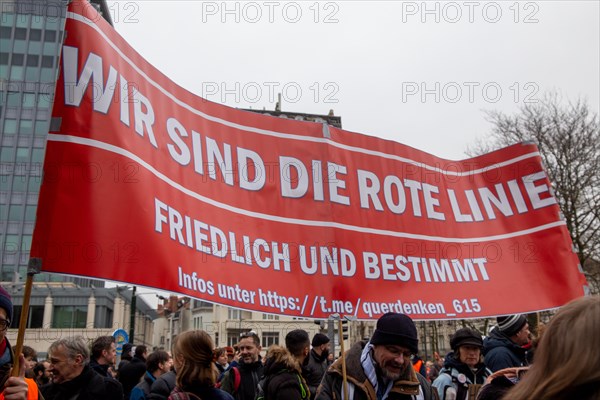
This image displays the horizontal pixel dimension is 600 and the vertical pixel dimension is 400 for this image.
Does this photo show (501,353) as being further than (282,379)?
No

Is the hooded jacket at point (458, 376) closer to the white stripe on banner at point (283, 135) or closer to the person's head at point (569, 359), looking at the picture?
the white stripe on banner at point (283, 135)

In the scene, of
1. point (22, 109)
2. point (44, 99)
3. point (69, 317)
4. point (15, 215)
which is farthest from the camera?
point (44, 99)

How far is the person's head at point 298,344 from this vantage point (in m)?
5.70

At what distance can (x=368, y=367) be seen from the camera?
3.41 metres

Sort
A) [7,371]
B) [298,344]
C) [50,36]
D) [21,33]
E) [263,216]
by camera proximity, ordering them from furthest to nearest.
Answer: [50,36] → [21,33] → [298,344] → [263,216] → [7,371]

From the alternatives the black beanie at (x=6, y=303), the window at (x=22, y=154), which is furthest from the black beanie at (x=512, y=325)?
the window at (x=22, y=154)

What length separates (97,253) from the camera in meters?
3.21

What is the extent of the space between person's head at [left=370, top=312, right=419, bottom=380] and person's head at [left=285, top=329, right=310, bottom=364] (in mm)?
2371

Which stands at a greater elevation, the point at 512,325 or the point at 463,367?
the point at 512,325

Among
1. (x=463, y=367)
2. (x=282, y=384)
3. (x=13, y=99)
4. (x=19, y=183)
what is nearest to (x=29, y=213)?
(x=19, y=183)

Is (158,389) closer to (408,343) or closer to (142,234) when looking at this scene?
(142,234)

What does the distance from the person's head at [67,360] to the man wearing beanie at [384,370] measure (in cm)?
192

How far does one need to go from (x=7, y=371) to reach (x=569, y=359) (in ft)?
7.76

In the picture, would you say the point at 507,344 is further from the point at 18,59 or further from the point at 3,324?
the point at 18,59
